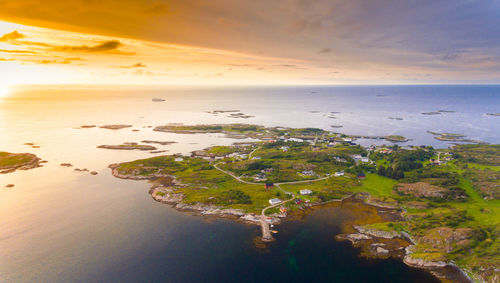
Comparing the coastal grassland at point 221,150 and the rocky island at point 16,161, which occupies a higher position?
the coastal grassland at point 221,150

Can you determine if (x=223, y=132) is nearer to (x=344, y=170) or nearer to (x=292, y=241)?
(x=344, y=170)

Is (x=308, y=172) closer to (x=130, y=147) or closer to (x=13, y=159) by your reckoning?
(x=130, y=147)

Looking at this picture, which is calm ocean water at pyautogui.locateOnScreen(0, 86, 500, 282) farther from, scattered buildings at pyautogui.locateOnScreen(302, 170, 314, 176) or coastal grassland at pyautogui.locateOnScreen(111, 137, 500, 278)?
scattered buildings at pyautogui.locateOnScreen(302, 170, 314, 176)

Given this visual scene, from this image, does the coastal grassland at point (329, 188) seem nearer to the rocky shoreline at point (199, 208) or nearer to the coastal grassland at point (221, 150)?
the rocky shoreline at point (199, 208)

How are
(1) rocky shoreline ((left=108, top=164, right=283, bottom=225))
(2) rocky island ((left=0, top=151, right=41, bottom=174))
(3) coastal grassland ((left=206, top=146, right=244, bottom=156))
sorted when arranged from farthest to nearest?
(3) coastal grassland ((left=206, top=146, right=244, bottom=156)) → (2) rocky island ((left=0, top=151, right=41, bottom=174)) → (1) rocky shoreline ((left=108, top=164, right=283, bottom=225))

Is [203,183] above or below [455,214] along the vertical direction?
below

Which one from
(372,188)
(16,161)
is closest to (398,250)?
(372,188)

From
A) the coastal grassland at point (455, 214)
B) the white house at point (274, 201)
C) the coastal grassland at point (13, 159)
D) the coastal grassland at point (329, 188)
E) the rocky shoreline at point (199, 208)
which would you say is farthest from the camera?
the coastal grassland at point (13, 159)

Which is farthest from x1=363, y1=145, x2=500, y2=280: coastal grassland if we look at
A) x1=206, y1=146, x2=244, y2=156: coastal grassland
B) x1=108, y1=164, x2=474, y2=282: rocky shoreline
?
x1=206, y1=146, x2=244, y2=156: coastal grassland

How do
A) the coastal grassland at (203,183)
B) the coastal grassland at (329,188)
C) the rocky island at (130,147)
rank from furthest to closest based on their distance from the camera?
the rocky island at (130,147)
the coastal grassland at (329,188)
the coastal grassland at (203,183)

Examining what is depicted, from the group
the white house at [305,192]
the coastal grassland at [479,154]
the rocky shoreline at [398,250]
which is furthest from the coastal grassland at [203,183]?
the coastal grassland at [479,154]

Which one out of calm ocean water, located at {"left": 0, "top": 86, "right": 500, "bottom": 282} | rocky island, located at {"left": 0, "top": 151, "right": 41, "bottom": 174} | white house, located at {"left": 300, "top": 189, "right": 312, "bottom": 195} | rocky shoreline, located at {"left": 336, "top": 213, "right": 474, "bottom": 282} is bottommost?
calm ocean water, located at {"left": 0, "top": 86, "right": 500, "bottom": 282}
